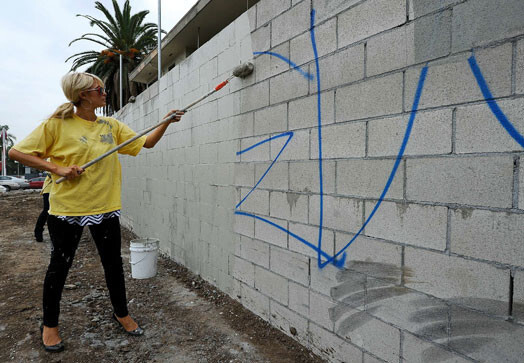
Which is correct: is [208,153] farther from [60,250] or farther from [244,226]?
[60,250]

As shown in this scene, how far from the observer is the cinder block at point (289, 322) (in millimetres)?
2354

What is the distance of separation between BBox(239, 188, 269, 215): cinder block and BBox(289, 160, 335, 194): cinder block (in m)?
0.34

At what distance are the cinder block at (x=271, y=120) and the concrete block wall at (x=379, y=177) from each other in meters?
0.01

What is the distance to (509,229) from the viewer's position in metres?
1.32

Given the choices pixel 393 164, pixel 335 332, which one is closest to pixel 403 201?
pixel 393 164

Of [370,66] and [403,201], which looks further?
[370,66]

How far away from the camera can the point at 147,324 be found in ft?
9.27

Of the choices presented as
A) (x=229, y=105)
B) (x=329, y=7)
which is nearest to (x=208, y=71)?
(x=229, y=105)

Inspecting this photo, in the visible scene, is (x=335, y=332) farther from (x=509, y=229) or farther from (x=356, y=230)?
(x=509, y=229)

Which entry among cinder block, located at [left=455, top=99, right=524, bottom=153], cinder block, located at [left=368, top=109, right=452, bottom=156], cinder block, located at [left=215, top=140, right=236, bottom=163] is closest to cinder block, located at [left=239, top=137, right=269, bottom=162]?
cinder block, located at [left=215, top=140, right=236, bottom=163]

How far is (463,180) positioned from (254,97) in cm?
177

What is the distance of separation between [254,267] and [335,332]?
3.09ft

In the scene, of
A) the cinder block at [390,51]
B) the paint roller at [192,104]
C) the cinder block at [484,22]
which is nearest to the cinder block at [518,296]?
the cinder block at [484,22]

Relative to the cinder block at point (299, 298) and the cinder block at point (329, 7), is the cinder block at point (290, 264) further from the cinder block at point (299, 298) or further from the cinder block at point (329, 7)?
the cinder block at point (329, 7)
